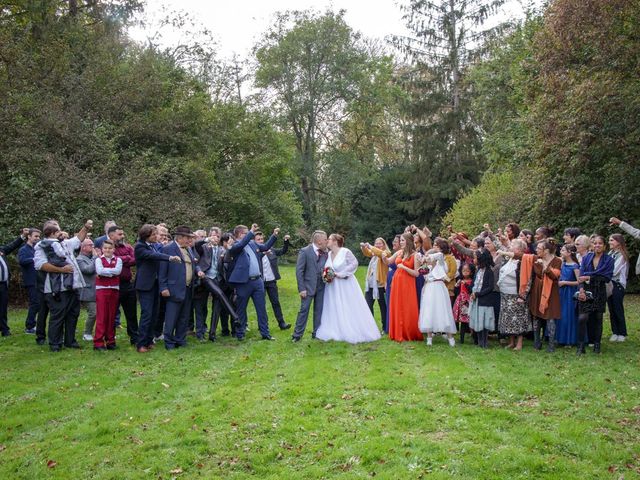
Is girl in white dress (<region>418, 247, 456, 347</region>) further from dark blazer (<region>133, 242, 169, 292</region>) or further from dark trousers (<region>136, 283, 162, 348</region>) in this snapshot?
dark trousers (<region>136, 283, 162, 348</region>)

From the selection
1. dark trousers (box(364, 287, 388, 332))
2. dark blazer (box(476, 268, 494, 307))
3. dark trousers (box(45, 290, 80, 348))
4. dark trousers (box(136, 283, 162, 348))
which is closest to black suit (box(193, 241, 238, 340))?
dark trousers (box(136, 283, 162, 348))

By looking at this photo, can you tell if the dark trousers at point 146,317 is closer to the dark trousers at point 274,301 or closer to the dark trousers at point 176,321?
Answer: the dark trousers at point 176,321

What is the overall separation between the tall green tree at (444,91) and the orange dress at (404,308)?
1072 inches

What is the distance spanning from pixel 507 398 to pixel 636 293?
56.6 ft

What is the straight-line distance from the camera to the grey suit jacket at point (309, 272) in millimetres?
11852

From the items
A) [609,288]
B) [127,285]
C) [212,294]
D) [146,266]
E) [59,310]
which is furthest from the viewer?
[212,294]

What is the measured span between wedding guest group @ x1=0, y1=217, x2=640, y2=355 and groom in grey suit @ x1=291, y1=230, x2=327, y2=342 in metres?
0.02

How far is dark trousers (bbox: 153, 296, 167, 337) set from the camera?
11.6m

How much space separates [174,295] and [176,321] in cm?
66

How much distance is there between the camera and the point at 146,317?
11.0m

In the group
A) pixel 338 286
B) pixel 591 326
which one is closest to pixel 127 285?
pixel 338 286

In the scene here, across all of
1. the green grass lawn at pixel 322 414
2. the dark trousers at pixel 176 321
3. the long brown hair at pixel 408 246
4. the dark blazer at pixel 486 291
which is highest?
the long brown hair at pixel 408 246

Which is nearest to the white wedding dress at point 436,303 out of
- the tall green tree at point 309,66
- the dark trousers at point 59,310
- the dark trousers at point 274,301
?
the dark trousers at point 274,301

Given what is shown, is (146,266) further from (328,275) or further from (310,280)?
(328,275)
